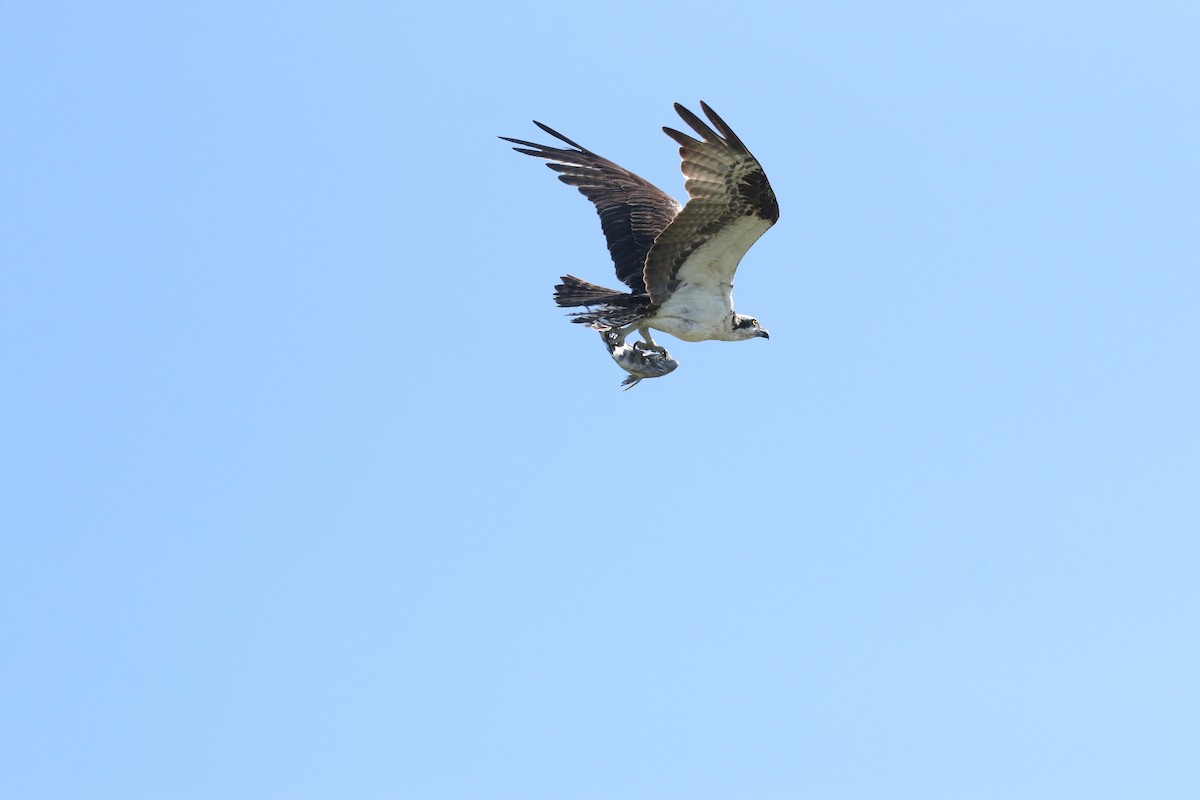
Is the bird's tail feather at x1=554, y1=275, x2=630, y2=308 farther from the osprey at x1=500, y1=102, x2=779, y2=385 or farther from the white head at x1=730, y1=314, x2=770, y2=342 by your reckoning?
the white head at x1=730, y1=314, x2=770, y2=342

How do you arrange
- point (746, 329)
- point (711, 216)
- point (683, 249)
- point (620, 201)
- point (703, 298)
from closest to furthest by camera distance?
point (711, 216)
point (683, 249)
point (703, 298)
point (746, 329)
point (620, 201)

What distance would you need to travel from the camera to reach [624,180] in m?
18.2

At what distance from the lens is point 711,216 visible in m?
14.2

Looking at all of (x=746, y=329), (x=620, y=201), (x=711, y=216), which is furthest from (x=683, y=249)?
(x=620, y=201)

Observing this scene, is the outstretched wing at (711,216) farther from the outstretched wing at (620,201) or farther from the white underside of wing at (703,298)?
the outstretched wing at (620,201)

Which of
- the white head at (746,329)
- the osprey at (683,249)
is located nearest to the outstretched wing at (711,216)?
the osprey at (683,249)

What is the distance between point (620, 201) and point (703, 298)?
2.84 metres

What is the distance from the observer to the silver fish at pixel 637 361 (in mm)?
15258

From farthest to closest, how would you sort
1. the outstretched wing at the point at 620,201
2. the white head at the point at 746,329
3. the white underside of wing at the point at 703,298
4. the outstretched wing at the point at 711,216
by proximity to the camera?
the outstretched wing at the point at 620,201 → the white head at the point at 746,329 → the white underside of wing at the point at 703,298 → the outstretched wing at the point at 711,216

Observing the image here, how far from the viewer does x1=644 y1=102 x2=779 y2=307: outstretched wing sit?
13477 millimetres

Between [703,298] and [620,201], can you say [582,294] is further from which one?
[620,201]

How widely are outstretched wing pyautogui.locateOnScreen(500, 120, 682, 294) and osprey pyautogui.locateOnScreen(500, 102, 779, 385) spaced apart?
0.6 inches

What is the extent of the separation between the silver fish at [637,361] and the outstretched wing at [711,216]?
0.52 meters

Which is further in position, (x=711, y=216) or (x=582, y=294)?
(x=582, y=294)
